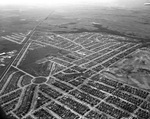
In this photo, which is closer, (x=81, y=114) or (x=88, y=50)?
(x=81, y=114)

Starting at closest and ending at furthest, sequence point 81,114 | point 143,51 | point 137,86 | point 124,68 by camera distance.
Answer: point 81,114
point 137,86
point 124,68
point 143,51

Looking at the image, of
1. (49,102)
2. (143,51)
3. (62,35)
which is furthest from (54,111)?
(62,35)

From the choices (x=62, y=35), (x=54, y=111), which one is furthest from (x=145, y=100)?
(x=62, y=35)

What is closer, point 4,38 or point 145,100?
point 145,100

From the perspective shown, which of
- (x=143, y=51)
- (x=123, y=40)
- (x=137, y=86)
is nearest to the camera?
(x=137, y=86)

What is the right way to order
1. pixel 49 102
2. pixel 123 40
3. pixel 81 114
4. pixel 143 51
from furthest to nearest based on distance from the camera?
pixel 123 40 < pixel 143 51 < pixel 49 102 < pixel 81 114

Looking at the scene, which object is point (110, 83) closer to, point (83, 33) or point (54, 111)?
point (54, 111)

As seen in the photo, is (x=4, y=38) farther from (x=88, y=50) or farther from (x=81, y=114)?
(x=81, y=114)

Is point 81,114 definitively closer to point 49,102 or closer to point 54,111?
point 54,111

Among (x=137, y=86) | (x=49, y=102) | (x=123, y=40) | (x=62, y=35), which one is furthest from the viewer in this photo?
(x=62, y=35)
